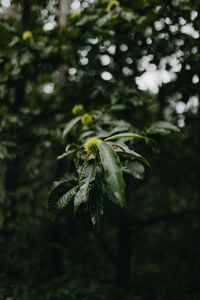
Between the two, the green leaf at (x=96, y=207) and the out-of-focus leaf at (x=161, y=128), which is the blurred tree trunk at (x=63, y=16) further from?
Answer: the green leaf at (x=96, y=207)

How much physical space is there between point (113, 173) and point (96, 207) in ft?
0.57

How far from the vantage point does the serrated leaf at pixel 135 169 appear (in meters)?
1.00

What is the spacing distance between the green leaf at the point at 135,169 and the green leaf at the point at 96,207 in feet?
0.69

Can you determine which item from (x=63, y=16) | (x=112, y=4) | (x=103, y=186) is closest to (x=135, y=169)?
(x=103, y=186)

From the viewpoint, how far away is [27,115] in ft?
6.79

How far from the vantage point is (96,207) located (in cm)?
80

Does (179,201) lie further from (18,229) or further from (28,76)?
(28,76)

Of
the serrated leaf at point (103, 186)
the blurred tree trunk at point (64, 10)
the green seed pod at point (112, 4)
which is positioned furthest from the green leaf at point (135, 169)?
the blurred tree trunk at point (64, 10)

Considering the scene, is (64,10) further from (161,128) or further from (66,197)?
(66,197)

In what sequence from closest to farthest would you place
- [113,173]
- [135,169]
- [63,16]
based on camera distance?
[113,173] < [135,169] < [63,16]

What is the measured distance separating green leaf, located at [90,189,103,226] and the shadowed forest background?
0.13 meters

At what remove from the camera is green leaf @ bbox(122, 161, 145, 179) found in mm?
997

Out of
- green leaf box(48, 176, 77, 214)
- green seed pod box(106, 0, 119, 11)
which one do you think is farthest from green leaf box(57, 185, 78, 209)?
green seed pod box(106, 0, 119, 11)

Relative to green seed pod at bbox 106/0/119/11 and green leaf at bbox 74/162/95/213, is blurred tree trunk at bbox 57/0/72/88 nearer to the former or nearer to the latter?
green seed pod at bbox 106/0/119/11
